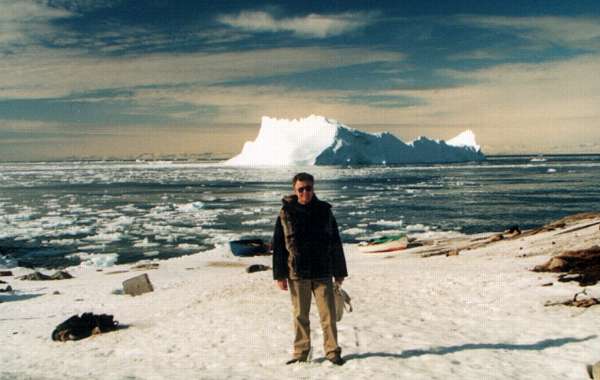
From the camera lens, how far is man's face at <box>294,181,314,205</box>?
5.87 meters

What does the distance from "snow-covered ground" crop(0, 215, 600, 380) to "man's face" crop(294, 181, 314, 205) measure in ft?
6.36

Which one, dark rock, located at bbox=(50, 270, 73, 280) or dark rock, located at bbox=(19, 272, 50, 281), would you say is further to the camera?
dark rock, located at bbox=(50, 270, 73, 280)

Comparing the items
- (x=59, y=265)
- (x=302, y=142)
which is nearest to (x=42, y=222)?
(x=59, y=265)

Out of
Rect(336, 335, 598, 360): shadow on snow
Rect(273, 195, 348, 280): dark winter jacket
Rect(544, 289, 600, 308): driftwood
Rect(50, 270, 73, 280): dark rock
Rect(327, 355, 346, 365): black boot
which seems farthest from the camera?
Rect(50, 270, 73, 280): dark rock

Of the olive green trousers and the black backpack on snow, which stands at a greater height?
the olive green trousers

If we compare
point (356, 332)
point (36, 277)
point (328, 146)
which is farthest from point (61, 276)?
point (328, 146)

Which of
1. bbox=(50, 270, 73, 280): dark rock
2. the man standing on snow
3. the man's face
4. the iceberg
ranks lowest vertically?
bbox=(50, 270, 73, 280): dark rock

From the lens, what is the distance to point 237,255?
24.0 meters

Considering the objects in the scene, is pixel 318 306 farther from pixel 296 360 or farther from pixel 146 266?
pixel 146 266

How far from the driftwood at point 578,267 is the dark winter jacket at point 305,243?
613cm

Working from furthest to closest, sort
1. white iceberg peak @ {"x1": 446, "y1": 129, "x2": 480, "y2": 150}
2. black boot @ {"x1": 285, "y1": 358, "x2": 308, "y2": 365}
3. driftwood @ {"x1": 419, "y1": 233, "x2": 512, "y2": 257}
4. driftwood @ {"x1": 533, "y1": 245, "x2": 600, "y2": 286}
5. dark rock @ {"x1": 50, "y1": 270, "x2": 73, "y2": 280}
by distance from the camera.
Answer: white iceberg peak @ {"x1": 446, "y1": 129, "x2": 480, "y2": 150} → driftwood @ {"x1": 419, "y1": 233, "x2": 512, "y2": 257} → dark rock @ {"x1": 50, "y1": 270, "x2": 73, "y2": 280} → driftwood @ {"x1": 533, "y1": 245, "x2": 600, "y2": 286} → black boot @ {"x1": 285, "y1": 358, "x2": 308, "y2": 365}

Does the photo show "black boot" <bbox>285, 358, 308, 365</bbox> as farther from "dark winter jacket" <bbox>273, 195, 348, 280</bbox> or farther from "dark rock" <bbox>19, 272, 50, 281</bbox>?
"dark rock" <bbox>19, 272, 50, 281</bbox>

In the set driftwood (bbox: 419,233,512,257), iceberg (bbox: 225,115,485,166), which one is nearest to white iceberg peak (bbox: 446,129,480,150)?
iceberg (bbox: 225,115,485,166)

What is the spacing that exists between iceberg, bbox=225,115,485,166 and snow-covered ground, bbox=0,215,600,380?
10815cm
